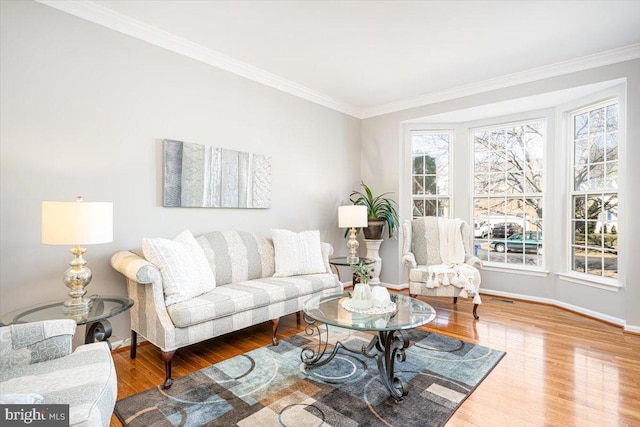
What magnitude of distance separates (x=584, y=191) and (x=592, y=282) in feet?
3.42

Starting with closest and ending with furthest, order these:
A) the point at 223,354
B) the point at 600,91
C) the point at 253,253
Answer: the point at 223,354, the point at 253,253, the point at 600,91

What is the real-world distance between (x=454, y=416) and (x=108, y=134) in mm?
3194

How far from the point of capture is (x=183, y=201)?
10.6ft

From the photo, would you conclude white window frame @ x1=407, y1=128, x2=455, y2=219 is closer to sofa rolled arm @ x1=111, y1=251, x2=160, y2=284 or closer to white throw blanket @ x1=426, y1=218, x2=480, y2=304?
white throw blanket @ x1=426, y1=218, x2=480, y2=304

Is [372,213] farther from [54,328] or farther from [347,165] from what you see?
[54,328]

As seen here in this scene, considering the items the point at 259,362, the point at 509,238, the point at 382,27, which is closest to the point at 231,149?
the point at 382,27

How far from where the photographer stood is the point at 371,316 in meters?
2.27

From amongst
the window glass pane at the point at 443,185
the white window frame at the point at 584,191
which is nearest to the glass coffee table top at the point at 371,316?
the white window frame at the point at 584,191

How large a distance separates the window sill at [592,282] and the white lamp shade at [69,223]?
4.72 meters

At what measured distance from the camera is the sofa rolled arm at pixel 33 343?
152cm

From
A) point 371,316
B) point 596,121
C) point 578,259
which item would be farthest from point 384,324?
point 596,121

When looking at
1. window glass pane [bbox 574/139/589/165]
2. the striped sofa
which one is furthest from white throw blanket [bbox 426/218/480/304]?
window glass pane [bbox 574/139/589/165]

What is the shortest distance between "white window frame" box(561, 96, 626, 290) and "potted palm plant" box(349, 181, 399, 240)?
6.95 ft

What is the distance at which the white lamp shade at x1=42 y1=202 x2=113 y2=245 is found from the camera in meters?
2.06
